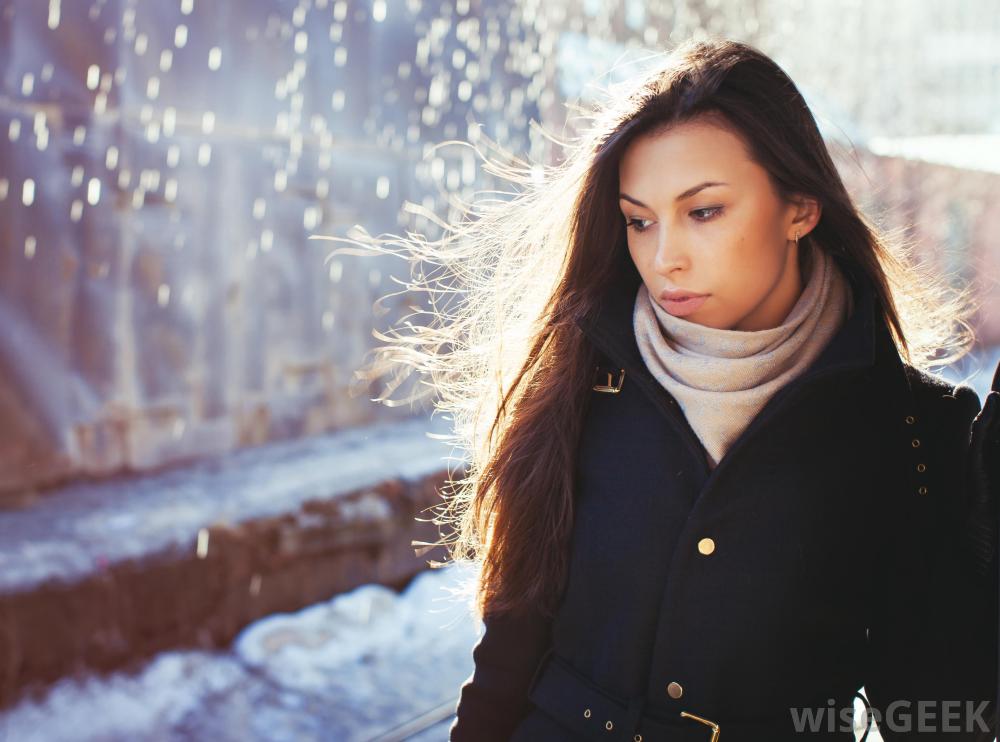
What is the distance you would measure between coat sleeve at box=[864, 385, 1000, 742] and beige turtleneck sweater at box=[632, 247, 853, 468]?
0.71 feet

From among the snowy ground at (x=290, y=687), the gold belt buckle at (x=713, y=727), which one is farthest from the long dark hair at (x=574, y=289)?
the snowy ground at (x=290, y=687)

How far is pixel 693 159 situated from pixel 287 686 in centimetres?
258

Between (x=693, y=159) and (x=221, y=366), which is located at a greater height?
(x=693, y=159)

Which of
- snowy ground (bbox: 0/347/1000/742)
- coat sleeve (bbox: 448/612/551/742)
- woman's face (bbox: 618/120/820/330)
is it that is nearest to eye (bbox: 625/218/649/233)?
woman's face (bbox: 618/120/820/330)

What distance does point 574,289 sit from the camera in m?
1.62

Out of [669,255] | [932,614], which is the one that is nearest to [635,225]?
[669,255]

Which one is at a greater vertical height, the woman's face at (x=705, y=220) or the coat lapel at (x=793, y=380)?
the woman's face at (x=705, y=220)

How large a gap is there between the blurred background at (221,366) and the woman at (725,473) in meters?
0.64

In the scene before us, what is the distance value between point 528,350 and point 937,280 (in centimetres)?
93

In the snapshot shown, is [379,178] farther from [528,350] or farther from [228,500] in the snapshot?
[528,350]

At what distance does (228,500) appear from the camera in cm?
370

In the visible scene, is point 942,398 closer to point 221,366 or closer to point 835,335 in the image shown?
point 835,335

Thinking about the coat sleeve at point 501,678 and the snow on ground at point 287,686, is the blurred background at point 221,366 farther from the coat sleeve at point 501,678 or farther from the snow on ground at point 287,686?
the coat sleeve at point 501,678

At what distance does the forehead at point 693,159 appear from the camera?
137cm
